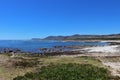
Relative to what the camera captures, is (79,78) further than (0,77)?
No

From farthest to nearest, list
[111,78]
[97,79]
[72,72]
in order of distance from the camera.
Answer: [72,72] → [111,78] → [97,79]

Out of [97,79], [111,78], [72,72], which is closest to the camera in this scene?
[97,79]

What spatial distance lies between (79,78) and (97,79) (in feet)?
4.86

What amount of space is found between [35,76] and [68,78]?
9.46 ft

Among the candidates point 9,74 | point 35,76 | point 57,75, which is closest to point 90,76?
point 57,75

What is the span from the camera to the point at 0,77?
19953 mm

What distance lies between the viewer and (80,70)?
21141 mm

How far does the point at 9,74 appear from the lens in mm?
21078

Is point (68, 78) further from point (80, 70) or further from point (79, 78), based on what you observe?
point (80, 70)

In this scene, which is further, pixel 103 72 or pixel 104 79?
pixel 103 72

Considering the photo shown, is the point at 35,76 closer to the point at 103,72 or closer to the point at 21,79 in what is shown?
the point at 21,79

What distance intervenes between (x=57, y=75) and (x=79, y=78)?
2.02 meters

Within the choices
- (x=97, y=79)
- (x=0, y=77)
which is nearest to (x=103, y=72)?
(x=97, y=79)

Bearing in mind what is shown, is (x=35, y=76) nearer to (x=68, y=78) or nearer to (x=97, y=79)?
(x=68, y=78)
